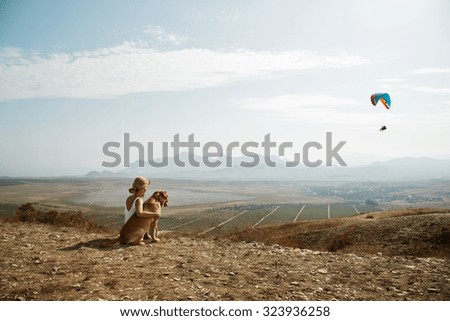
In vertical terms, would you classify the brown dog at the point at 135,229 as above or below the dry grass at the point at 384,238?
above

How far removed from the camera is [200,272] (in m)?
7.69

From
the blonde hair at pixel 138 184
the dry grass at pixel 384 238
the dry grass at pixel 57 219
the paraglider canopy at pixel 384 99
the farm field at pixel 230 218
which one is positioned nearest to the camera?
the blonde hair at pixel 138 184

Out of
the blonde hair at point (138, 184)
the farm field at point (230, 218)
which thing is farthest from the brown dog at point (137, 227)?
the farm field at point (230, 218)

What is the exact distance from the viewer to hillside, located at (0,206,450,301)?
635 centimetres

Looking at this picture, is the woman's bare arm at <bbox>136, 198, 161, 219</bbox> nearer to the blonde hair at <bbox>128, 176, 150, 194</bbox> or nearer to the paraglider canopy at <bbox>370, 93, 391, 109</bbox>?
the blonde hair at <bbox>128, 176, 150, 194</bbox>

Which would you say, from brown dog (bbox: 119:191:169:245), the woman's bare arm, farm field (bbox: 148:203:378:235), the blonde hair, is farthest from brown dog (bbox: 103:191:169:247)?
farm field (bbox: 148:203:378:235)

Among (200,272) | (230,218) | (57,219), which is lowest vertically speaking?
(230,218)

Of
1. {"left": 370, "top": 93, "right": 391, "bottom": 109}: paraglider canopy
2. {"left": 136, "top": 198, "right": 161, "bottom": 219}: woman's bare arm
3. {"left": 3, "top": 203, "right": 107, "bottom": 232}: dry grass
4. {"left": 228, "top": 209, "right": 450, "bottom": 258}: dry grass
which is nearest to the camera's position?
{"left": 136, "top": 198, "right": 161, "bottom": 219}: woman's bare arm

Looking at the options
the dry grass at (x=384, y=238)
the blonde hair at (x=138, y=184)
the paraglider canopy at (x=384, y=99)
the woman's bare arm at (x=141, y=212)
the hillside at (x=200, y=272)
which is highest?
the paraglider canopy at (x=384, y=99)

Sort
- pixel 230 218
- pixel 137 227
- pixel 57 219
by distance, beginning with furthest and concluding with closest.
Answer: pixel 230 218, pixel 57 219, pixel 137 227

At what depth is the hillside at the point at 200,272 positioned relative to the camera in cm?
635

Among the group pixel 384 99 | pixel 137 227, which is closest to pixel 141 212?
pixel 137 227

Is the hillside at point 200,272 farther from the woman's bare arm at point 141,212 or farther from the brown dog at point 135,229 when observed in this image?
the woman's bare arm at point 141,212

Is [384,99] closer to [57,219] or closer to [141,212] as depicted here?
[141,212]
